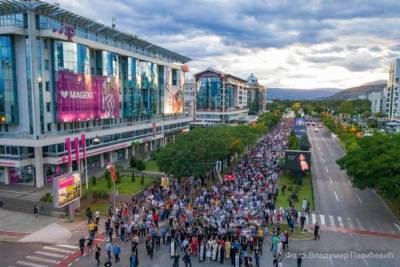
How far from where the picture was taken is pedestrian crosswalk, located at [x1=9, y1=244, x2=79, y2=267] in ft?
70.0

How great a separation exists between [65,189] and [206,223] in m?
12.2

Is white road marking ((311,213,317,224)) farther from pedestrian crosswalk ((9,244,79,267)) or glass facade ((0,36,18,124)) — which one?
glass facade ((0,36,18,124))

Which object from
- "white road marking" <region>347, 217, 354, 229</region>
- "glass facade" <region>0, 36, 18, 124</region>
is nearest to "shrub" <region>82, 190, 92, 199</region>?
"glass facade" <region>0, 36, 18, 124</region>

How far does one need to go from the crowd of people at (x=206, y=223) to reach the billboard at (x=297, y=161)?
4.25 m

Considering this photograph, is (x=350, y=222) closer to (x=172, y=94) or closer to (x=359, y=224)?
(x=359, y=224)

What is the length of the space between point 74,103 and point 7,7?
13.5 metres

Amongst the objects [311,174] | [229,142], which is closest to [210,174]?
[229,142]

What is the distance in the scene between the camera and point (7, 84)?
Result: 4047cm

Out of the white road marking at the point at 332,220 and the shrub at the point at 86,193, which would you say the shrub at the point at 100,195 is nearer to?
the shrub at the point at 86,193

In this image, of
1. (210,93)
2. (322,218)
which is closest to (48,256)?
(322,218)

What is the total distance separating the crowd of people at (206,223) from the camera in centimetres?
2147

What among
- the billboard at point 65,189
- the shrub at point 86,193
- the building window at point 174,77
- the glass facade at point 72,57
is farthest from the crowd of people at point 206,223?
the building window at point 174,77

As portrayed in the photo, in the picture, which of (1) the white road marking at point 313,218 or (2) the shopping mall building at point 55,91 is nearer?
(1) the white road marking at point 313,218

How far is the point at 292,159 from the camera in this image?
4306 cm
